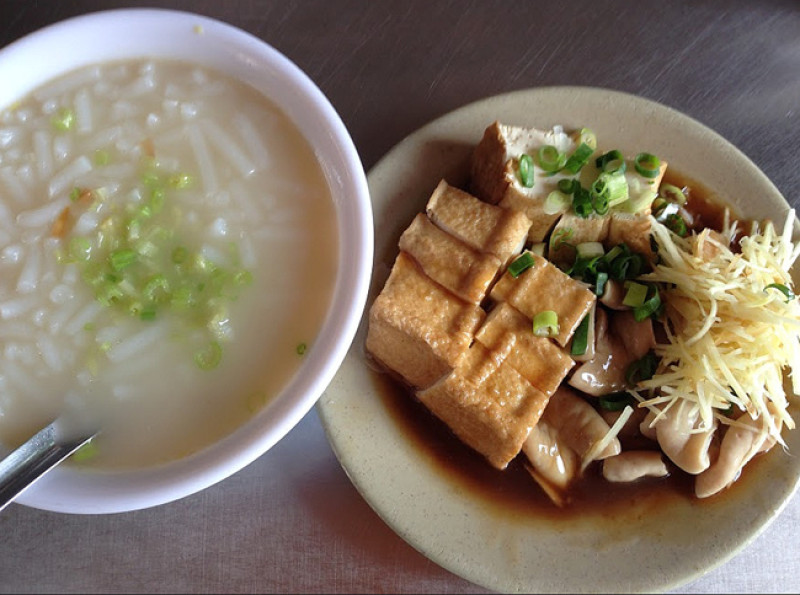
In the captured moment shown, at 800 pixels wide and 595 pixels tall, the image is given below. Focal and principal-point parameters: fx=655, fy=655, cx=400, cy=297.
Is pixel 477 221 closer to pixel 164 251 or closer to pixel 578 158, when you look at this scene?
pixel 578 158

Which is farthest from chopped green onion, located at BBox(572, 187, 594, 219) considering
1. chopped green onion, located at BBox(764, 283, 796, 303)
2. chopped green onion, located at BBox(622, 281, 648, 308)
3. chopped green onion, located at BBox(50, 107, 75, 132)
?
chopped green onion, located at BBox(50, 107, 75, 132)

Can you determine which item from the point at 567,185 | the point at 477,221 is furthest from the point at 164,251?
the point at 567,185

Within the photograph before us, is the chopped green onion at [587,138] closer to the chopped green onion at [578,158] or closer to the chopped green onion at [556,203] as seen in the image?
the chopped green onion at [578,158]

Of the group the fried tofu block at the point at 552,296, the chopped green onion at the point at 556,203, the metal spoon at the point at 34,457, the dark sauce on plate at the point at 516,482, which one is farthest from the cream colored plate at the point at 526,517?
the metal spoon at the point at 34,457

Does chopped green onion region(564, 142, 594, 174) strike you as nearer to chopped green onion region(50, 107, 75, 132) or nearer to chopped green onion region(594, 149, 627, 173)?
chopped green onion region(594, 149, 627, 173)

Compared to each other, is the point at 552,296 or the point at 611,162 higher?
the point at 611,162

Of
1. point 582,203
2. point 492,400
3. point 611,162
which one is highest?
point 611,162
